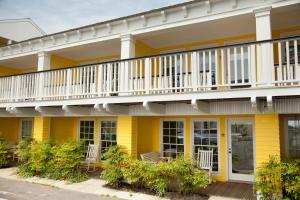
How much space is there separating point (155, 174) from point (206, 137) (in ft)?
9.66

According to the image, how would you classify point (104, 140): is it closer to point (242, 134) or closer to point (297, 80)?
point (242, 134)

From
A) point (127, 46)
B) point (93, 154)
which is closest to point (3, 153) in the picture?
point (93, 154)

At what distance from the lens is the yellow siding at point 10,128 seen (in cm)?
1380

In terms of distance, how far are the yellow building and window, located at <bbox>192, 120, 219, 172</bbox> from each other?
4cm

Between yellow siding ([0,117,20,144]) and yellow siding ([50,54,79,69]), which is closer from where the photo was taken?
yellow siding ([50,54,79,69])

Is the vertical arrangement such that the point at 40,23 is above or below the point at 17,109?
above

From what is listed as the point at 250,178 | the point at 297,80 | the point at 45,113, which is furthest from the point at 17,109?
the point at 297,80

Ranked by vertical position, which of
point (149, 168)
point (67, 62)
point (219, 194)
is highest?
point (67, 62)

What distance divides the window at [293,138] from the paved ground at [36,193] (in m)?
5.92

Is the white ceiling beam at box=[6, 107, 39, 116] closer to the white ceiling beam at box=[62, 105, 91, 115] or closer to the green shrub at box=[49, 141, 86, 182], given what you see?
the green shrub at box=[49, 141, 86, 182]

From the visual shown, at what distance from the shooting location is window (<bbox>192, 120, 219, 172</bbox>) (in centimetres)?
888

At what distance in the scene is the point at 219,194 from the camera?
23.1ft

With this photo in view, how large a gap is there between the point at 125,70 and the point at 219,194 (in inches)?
188

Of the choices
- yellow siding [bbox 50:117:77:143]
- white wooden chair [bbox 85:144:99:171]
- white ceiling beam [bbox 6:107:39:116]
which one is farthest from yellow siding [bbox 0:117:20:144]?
white wooden chair [bbox 85:144:99:171]
